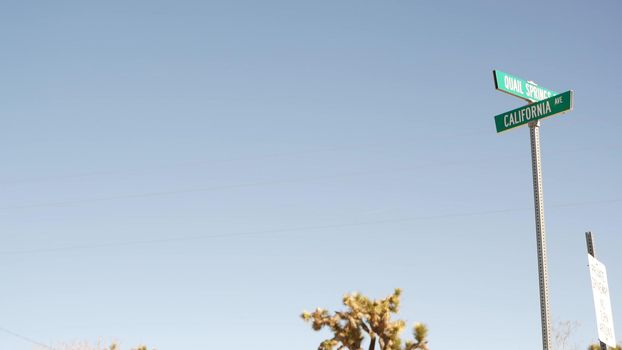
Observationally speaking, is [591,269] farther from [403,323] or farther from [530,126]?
[403,323]

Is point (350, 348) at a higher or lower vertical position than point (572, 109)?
lower

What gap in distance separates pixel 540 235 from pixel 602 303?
1817 millimetres

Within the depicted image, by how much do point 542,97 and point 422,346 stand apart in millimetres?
A: 8805

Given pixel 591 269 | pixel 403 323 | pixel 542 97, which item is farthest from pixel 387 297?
pixel 591 269

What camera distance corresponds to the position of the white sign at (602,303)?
10148 mm

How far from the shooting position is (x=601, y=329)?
1012 cm

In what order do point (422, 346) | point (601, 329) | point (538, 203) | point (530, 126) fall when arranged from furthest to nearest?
point (422, 346)
point (530, 126)
point (538, 203)
point (601, 329)

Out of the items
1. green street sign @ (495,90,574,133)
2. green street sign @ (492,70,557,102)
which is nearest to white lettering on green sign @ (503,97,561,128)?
green street sign @ (495,90,574,133)

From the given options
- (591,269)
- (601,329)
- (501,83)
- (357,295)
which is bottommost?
(601,329)

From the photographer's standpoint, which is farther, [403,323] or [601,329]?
[403,323]

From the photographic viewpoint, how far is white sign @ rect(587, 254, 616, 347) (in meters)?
10.1

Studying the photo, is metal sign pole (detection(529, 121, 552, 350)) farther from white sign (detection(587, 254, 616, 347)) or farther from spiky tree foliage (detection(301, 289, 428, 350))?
spiky tree foliage (detection(301, 289, 428, 350))

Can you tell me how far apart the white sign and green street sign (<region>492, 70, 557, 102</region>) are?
156 inches

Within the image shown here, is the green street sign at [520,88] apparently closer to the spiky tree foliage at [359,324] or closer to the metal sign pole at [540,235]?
the metal sign pole at [540,235]
